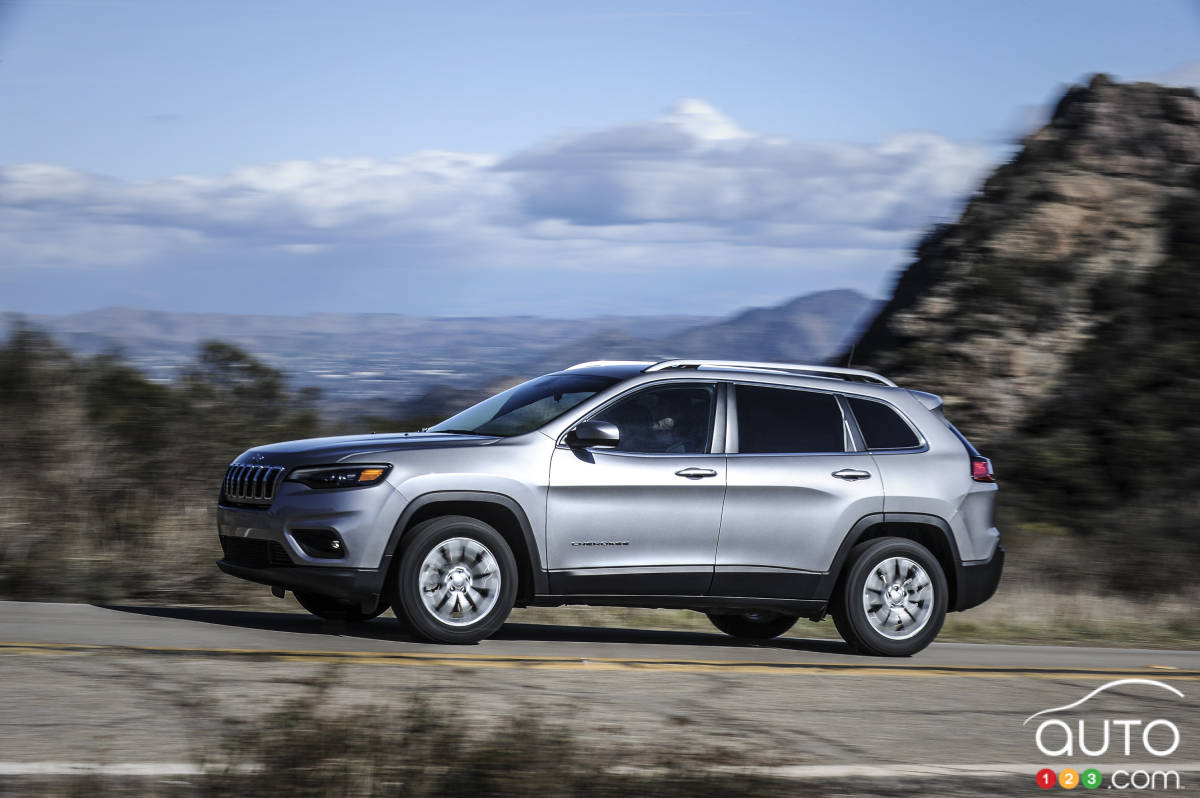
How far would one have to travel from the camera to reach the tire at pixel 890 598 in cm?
952

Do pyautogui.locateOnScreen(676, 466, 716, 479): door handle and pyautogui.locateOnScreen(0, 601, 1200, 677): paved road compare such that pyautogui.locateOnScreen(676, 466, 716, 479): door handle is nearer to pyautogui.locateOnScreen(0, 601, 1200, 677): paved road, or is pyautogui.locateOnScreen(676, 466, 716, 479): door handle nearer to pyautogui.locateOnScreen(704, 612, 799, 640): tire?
pyautogui.locateOnScreen(0, 601, 1200, 677): paved road

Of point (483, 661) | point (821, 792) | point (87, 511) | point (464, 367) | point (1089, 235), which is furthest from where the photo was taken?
point (1089, 235)

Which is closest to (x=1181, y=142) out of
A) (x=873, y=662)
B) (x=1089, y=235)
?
(x=1089, y=235)

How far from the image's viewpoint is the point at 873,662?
9305 mm

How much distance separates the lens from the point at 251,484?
8898 mm

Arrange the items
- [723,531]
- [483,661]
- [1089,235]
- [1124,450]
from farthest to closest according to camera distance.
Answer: [1089,235] → [1124,450] → [723,531] → [483,661]

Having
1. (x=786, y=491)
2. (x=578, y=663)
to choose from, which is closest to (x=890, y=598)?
(x=786, y=491)

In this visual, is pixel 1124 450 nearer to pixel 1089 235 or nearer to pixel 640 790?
pixel 1089 235

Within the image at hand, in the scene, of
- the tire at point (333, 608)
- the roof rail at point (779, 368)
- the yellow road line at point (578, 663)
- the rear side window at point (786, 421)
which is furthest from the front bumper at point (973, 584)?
the tire at point (333, 608)

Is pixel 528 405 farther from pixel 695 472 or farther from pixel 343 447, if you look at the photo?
pixel 343 447

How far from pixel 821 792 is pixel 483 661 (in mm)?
3076

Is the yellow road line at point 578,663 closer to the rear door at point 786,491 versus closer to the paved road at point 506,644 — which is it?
the paved road at point 506,644

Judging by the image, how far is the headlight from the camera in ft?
27.9

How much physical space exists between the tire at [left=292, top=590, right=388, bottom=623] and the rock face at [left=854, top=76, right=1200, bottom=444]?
17.6 meters
